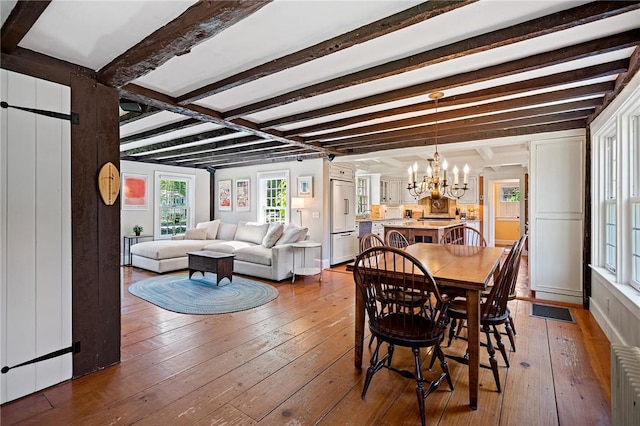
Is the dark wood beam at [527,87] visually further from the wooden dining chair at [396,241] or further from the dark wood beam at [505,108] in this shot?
the wooden dining chair at [396,241]

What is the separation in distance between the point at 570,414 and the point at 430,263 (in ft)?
3.96

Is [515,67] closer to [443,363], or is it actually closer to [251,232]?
[443,363]

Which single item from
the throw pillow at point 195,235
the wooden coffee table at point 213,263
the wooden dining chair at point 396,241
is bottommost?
the wooden coffee table at point 213,263

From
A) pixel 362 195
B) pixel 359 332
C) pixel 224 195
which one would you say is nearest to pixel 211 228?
pixel 224 195

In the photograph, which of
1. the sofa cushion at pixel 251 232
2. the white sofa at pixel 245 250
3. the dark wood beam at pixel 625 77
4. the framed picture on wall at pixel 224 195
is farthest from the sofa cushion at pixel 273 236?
the dark wood beam at pixel 625 77

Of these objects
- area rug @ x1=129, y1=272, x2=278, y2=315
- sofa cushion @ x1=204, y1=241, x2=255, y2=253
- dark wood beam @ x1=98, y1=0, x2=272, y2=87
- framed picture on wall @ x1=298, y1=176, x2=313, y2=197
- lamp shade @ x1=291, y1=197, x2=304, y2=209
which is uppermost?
dark wood beam @ x1=98, y1=0, x2=272, y2=87

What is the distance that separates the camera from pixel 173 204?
7695mm

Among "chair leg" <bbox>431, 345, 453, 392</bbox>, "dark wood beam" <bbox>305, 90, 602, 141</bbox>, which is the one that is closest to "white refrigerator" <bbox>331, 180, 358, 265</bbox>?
"dark wood beam" <bbox>305, 90, 602, 141</bbox>

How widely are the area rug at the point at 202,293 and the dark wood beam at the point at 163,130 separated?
7.47ft

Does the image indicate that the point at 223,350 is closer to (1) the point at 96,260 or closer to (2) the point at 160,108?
(1) the point at 96,260

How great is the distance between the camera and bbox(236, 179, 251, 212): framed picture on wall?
7.80m

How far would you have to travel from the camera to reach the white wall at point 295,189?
644 centimetres

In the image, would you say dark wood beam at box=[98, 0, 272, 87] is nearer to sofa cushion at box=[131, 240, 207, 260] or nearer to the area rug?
the area rug

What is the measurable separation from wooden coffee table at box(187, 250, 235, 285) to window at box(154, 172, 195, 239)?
282 centimetres
